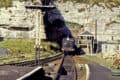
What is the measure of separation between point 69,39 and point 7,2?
23.6 ft

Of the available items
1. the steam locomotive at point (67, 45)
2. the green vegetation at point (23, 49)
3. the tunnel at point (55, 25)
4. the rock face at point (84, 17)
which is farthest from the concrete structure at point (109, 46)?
the green vegetation at point (23, 49)

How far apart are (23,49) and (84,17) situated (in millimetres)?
9481

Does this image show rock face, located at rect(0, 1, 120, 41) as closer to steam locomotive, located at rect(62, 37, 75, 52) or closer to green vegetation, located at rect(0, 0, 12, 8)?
green vegetation, located at rect(0, 0, 12, 8)

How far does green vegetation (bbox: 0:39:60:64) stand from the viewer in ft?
134

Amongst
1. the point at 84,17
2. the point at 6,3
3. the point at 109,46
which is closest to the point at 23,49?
the point at 6,3

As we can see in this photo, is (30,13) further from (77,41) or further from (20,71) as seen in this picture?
(20,71)

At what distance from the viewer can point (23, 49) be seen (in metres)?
45.0

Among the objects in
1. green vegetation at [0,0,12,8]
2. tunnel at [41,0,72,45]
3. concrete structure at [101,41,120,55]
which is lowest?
concrete structure at [101,41,120,55]

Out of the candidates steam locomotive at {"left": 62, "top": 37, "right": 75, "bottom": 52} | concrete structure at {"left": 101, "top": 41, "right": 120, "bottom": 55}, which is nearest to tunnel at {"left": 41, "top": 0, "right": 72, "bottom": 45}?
steam locomotive at {"left": 62, "top": 37, "right": 75, "bottom": 52}

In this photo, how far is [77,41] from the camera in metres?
51.9

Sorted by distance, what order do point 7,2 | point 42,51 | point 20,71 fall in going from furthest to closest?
point 7,2 < point 42,51 < point 20,71

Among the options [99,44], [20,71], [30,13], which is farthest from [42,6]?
[20,71]

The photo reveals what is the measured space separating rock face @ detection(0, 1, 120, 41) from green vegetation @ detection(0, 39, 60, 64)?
258 cm

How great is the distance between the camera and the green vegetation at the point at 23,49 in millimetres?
40716
